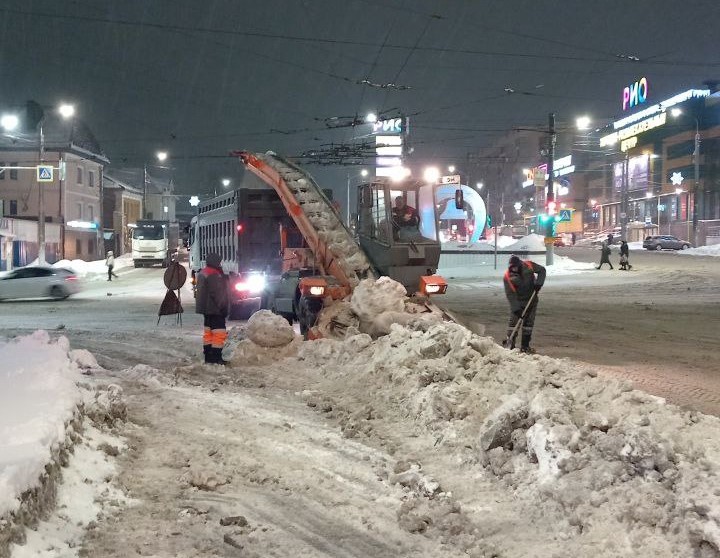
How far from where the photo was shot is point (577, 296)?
2381cm

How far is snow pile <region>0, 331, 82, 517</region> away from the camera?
3.59 metres

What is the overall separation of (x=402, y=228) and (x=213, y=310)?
4.24 m

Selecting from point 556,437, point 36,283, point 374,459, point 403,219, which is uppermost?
point 403,219

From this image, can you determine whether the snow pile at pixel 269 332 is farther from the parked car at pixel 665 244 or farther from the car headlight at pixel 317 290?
the parked car at pixel 665 244

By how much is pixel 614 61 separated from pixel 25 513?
26.6m

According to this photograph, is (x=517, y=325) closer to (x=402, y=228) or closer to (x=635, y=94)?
(x=402, y=228)

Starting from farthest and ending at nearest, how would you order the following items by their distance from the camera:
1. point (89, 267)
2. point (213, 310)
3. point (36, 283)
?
1. point (89, 267)
2. point (36, 283)
3. point (213, 310)

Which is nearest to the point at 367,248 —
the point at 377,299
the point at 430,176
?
the point at 430,176

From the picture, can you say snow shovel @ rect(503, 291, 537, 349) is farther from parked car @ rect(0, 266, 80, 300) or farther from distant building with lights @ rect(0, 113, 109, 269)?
distant building with lights @ rect(0, 113, 109, 269)

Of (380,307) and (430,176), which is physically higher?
(430,176)

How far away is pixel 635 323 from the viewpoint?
52.3ft

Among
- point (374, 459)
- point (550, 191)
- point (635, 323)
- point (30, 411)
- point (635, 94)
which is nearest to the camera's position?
point (30, 411)

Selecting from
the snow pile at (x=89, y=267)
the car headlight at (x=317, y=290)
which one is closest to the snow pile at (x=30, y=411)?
the car headlight at (x=317, y=290)

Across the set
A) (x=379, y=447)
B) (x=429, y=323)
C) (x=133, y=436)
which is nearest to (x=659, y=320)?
(x=429, y=323)
